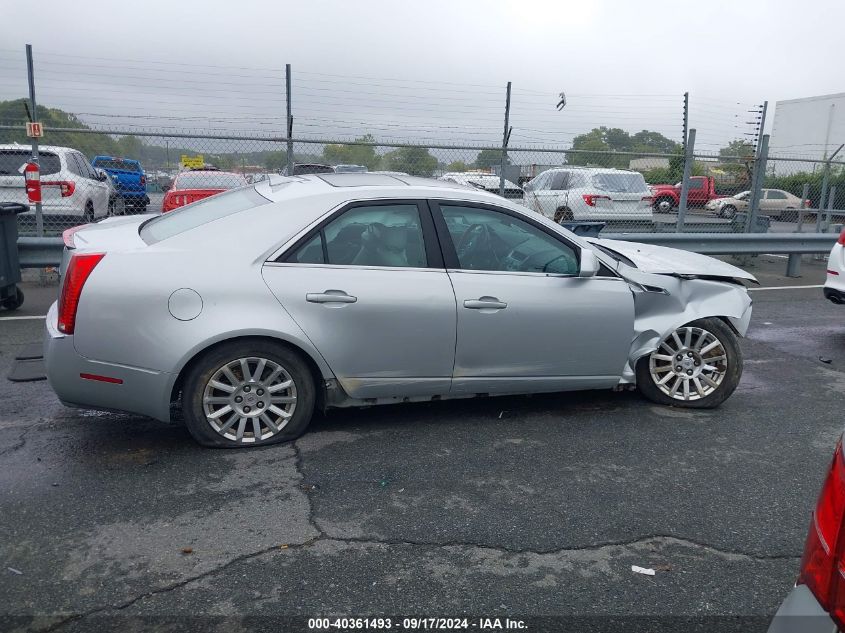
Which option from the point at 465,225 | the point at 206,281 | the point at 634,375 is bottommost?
the point at 634,375

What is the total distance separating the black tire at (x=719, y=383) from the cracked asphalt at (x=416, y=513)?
0.14 metres

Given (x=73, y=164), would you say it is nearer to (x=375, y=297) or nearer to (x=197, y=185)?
(x=197, y=185)

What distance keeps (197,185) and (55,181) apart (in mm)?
1957

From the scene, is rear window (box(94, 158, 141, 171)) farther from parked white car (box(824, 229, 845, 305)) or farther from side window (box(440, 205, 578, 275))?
parked white car (box(824, 229, 845, 305))

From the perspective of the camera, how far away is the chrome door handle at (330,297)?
14.3ft

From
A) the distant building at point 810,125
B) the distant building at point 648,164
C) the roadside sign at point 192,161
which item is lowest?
the roadside sign at point 192,161

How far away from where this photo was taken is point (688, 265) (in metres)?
5.44

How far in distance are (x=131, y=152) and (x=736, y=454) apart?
911cm

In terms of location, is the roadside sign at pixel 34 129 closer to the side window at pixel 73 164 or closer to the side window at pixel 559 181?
→ the side window at pixel 73 164

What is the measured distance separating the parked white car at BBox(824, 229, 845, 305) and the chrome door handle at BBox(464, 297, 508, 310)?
178 inches

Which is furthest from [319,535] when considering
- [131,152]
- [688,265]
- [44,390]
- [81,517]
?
[131,152]

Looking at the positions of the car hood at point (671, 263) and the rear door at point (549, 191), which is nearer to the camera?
the car hood at point (671, 263)

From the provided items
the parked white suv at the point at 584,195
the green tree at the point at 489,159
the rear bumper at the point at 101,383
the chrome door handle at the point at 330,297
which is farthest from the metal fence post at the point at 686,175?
the rear bumper at the point at 101,383

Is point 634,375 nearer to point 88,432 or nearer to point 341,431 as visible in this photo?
point 341,431
